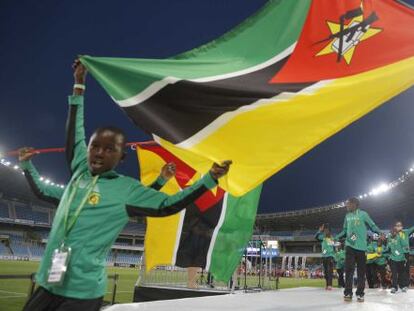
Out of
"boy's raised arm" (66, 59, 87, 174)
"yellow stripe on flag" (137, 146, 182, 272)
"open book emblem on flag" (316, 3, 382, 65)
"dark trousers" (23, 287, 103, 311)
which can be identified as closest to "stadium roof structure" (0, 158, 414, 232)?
"yellow stripe on flag" (137, 146, 182, 272)

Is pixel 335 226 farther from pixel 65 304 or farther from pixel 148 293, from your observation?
pixel 65 304

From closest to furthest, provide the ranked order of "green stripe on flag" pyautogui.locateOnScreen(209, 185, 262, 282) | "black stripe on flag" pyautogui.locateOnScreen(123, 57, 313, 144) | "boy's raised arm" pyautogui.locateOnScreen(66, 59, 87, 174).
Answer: "boy's raised arm" pyautogui.locateOnScreen(66, 59, 87, 174)
"black stripe on flag" pyautogui.locateOnScreen(123, 57, 313, 144)
"green stripe on flag" pyautogui.locateOnScreen(209, 185, 262, 282)

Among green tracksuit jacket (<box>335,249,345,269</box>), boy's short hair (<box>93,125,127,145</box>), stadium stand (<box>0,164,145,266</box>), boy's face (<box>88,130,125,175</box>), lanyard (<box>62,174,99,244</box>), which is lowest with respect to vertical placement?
lanyard (<box>62,174,99,244</box>)

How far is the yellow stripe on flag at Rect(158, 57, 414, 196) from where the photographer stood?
124 inches

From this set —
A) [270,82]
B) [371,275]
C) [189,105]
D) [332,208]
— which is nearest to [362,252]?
[270,82]

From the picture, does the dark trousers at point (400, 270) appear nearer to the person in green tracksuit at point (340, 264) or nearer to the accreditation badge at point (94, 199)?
the person in green tracksuit at point (340, 264)

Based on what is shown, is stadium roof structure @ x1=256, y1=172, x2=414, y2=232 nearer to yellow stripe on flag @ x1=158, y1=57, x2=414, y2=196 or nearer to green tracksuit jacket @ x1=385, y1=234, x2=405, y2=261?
green tracksuit jacket @ x1=385, y1=234, x2=405, y2=261

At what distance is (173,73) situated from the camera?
11.0 ft

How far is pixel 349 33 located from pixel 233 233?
4194 millimetres

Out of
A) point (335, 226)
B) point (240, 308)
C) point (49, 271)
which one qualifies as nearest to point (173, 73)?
point (49, 271)

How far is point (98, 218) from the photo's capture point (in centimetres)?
226

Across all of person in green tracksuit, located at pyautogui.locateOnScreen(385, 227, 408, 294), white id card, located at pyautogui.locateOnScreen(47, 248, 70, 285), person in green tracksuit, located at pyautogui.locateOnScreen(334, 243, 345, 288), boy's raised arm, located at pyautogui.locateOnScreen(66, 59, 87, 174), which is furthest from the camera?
person in green tracksuit, located at pyautogui.locateOnScreen(334, 243, 345, 288)

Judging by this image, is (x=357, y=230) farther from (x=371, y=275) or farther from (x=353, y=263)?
(x=371, y=275)

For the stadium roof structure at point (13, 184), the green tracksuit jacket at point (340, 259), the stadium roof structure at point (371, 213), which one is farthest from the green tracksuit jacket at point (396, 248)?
the stadium roof structure at point (13, 184)
